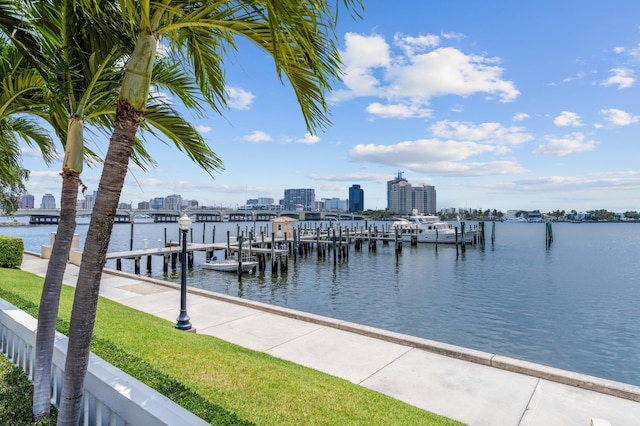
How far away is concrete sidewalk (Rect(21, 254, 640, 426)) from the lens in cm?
520

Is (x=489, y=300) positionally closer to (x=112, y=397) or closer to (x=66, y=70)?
(x=112, y=397)

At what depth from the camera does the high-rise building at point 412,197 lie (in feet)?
481

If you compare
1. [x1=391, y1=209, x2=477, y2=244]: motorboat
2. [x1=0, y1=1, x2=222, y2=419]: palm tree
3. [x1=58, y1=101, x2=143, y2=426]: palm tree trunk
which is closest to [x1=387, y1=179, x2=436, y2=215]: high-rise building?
[x1=391, y1=209, x2=477, y2=244]: motorboat

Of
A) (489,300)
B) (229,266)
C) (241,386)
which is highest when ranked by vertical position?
(241,386)

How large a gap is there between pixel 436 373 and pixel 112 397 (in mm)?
5309

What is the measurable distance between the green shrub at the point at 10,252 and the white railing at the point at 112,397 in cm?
1473

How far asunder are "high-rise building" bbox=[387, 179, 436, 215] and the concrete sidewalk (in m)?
139

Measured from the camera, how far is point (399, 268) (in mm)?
31453

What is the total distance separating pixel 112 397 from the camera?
287 centimetres

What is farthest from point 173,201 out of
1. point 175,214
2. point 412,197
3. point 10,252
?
point 10,252

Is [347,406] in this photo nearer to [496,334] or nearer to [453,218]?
[496,334]

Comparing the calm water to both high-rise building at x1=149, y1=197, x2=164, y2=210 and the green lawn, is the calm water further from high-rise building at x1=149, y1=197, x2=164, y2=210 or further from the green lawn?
high-rise building at x1=149, y1=197, x2=164, y2=210

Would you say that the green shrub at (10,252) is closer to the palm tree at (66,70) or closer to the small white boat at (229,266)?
the small white boat at (229,266)

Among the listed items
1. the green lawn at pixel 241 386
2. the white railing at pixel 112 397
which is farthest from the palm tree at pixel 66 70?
the green lawn at pixel 241 386
